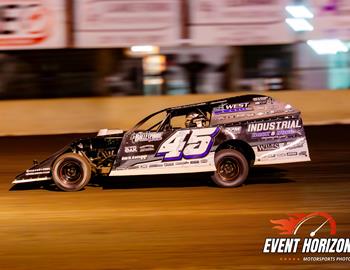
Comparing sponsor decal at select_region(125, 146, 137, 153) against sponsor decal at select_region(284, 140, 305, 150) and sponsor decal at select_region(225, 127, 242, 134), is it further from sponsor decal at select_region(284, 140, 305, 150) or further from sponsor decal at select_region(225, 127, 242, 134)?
sponsor decal at select_region(284, 140, 305, 150)

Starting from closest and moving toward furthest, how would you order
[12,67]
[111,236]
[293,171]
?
[111,236] < [293,171] < [12,67]

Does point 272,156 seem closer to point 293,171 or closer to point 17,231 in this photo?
point 293,171

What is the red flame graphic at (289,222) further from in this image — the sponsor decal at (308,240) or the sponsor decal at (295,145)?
the sponsor decal at (295,145)

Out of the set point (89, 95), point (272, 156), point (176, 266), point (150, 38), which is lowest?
point (176, 266)

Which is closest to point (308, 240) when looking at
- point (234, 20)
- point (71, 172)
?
point (71, 172)

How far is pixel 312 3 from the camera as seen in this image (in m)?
19.1

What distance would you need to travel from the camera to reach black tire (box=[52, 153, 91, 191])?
35.0ft

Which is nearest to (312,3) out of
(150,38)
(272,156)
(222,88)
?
(222,88)

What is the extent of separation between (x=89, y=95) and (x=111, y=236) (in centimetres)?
1242

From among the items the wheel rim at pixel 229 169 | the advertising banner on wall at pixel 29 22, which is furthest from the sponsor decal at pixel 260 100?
the advertising banner on wall at pixel 29 22

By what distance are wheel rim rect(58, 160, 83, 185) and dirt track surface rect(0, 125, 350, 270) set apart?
0.24 meters

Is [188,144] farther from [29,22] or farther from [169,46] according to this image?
[29,22]

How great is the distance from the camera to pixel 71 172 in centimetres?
1083

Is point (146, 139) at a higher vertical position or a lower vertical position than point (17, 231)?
higher
